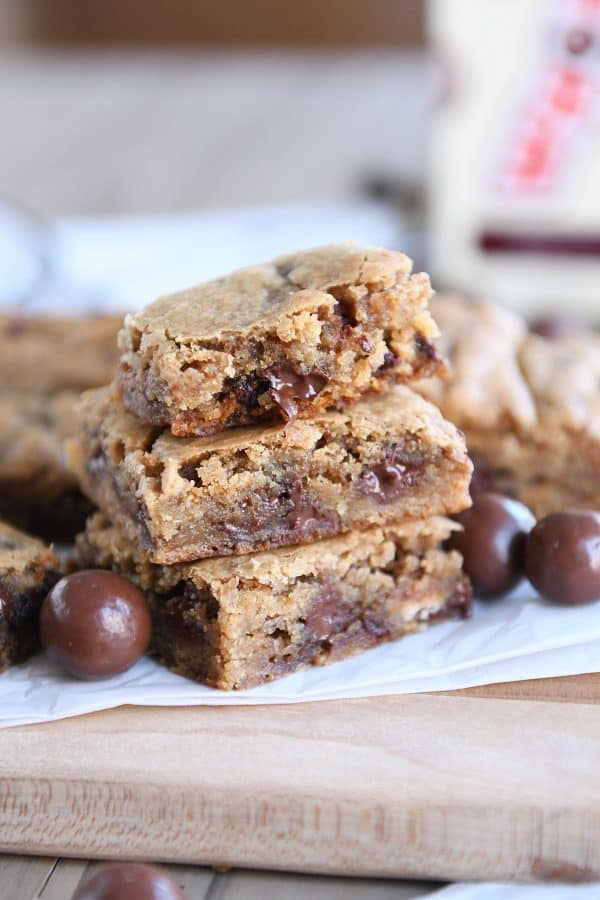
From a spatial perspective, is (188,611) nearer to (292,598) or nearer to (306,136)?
(292,598)

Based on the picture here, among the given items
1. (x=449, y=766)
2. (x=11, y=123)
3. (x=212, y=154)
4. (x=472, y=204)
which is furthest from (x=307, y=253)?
(x=11, y=123)

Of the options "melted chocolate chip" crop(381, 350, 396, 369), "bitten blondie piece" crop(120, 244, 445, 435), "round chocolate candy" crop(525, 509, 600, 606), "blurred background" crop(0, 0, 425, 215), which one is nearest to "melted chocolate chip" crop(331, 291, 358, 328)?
"bitten blondie piece" crop(120, 244, 445, 435)

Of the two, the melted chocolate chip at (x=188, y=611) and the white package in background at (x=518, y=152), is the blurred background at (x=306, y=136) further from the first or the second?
the melted chocolate chip at (x=188, y=611)

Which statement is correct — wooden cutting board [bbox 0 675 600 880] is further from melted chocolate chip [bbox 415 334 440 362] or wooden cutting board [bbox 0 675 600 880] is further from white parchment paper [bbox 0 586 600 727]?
melted chocolate chip [bbox 415 334 440 362]

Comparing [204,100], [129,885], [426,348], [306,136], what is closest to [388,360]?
[426,348]

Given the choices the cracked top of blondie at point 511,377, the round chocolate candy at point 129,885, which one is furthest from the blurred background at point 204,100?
the round chocolate candy at point 129,885

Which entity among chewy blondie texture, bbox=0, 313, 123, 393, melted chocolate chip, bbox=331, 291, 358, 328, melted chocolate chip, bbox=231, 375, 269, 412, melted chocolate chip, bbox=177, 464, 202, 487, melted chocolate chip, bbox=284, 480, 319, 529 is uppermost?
melted chocolate chip, bbox=331, 291, 358, 328
